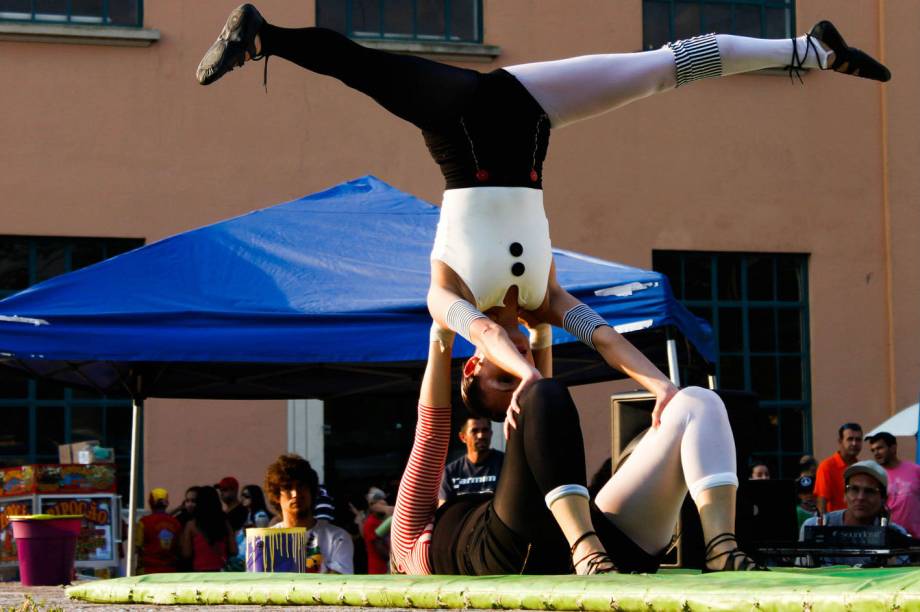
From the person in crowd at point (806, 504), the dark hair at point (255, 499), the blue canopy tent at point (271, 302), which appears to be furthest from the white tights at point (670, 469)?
the dark hair at point (255, 499)

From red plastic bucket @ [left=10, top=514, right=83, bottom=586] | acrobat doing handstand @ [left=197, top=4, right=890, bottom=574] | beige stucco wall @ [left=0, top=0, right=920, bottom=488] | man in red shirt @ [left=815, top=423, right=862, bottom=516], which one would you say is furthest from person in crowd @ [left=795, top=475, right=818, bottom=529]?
acrobat doing handstand @ [left=197, top=4, right=890, bottom=574]

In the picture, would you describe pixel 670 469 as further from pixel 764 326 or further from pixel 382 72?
pixel 764 326

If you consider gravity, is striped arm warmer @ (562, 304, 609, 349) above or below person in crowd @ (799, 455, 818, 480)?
above

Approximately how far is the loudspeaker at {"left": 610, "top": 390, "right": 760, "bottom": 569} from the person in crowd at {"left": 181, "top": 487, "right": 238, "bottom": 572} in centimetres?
455

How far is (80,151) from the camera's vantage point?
41.3 feet

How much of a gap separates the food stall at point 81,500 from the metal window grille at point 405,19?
17.4ft

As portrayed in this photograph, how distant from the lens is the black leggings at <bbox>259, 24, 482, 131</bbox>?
4.06 m

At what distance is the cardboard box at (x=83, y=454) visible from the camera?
32.4 ft

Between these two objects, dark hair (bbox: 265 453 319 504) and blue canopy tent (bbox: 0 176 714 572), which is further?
blue canopy tent (bbox: 0 176 714 572)

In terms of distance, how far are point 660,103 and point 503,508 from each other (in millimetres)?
10420

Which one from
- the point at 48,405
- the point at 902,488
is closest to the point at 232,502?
the point at 48,405

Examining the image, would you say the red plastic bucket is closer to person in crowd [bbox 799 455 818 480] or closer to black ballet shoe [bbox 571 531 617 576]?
black ballet shoe [bbox 571 531 617 576]

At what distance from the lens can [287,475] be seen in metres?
A: 6.56

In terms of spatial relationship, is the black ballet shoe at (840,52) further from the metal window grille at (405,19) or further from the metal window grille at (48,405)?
the metal window grille at (405,19)
